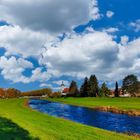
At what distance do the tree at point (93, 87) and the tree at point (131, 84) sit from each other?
21119mm

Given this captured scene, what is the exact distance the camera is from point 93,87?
178 metres

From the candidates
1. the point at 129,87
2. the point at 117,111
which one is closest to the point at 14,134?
the point at 117,111

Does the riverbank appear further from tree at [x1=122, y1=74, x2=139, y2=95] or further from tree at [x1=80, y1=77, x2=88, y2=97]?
tree at [x1=122, y1=74, x2=139, y2=95]

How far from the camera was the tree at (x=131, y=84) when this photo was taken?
613 ft

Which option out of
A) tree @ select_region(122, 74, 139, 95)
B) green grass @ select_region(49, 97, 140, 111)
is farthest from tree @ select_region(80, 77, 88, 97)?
green grass @ select_region(49, 97, 140, 111)

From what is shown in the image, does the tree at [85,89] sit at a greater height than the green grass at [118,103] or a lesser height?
greater

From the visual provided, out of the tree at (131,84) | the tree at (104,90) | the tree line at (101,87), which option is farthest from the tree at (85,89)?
the tree at (131,84)

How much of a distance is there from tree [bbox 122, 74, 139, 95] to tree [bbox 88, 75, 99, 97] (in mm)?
21119

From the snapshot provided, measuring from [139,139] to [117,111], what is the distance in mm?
46992

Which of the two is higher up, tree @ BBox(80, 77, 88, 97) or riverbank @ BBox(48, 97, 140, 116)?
tree @ BBox(80, 77, 88, 97)

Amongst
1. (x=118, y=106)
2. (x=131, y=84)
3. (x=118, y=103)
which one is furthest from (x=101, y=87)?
(x=118, y=106)

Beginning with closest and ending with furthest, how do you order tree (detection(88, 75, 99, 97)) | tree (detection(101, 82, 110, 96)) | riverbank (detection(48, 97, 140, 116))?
1. riverbank (detection(48, 97, 140, 116))
2. tree (detection(88, 75, 99, 97))
3. tree (detection(101, 82, 110, 96))

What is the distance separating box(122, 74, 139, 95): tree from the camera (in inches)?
7352

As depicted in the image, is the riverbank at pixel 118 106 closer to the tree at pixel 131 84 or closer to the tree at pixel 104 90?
the tree at pixel 104 90
